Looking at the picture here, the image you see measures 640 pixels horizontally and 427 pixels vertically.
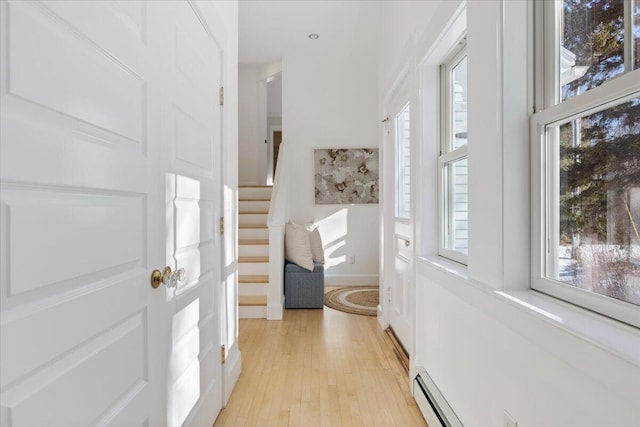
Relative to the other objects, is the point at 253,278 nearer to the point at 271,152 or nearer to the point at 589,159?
the point at 589,159

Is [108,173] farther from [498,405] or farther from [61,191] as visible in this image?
[498,405]

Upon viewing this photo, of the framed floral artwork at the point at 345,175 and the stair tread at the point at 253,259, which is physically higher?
the framed floral artwork at the point at 345,175

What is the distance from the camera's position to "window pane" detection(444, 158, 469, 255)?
1822 mm

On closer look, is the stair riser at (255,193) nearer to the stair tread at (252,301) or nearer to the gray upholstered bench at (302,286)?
the gray upholstered bench at (302,286)

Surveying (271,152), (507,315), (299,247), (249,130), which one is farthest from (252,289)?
(271,152)

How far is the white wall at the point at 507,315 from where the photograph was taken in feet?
2.50

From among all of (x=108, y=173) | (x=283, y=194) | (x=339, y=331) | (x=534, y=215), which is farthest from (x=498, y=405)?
(x=283, y=194)

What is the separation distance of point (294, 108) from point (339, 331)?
3271 mm

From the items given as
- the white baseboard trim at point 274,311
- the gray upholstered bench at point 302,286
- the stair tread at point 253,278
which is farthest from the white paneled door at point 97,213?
the gray upholstered bench at point 302,286

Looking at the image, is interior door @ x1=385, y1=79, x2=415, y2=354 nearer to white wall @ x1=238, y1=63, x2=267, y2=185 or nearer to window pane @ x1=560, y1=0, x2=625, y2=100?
window pane @ x1=560, y1=0, x2=625, y2=100

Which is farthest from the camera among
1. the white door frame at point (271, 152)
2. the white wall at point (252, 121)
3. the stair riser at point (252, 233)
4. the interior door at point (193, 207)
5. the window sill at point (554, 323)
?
the white door frame at point (271, 152)

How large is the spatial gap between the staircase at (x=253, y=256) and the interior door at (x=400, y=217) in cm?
140

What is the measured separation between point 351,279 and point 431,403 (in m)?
3.33

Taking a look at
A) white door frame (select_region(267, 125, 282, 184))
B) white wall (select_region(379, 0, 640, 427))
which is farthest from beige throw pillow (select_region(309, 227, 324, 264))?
white door frame (select_region(267, 125, 282, 184))
